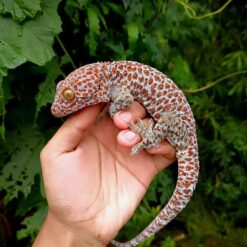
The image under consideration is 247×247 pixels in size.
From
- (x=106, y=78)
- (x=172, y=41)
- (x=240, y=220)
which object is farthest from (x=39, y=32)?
(x=240, y=220)

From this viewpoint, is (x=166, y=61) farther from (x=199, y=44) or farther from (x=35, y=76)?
(x=199, y=44)

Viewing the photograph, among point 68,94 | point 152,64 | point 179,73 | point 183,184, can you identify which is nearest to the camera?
point 68,94

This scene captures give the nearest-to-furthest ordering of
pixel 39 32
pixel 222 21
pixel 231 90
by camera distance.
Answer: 1. pixel 39 32
2. pixel 231 90
3. pixel 222 21

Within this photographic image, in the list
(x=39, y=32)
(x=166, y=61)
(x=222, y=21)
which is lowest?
(x=222, y=21)

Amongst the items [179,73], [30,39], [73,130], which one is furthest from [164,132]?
[179,73]

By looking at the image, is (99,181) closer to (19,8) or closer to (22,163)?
(22,163)

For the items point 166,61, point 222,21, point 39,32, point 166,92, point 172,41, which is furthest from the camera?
point 222,21

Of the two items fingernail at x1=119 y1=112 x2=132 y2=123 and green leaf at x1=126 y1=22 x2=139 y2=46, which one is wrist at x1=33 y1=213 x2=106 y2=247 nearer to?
fingernail at x1=119 y1=112 x2=132 y2=123

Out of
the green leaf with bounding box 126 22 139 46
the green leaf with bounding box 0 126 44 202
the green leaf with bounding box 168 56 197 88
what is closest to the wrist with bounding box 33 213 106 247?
the green leaf with bounding box 0 126 44 202
